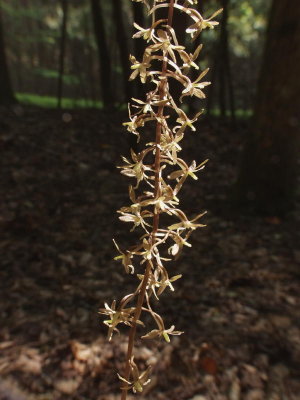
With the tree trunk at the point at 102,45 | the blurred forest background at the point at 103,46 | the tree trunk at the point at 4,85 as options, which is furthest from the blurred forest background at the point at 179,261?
the tree trunk at the point at 102,45

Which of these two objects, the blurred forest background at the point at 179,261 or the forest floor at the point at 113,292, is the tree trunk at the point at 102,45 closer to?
the blurred forest background at the point at 179,261

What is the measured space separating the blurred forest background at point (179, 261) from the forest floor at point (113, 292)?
0.04 feet

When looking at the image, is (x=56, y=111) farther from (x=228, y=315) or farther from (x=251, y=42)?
(x=251, y=42)

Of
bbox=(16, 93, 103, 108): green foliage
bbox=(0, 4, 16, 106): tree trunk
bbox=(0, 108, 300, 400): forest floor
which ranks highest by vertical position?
bbox=(0, 4, 16, 106): tree trunk

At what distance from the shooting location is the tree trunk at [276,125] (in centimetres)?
443

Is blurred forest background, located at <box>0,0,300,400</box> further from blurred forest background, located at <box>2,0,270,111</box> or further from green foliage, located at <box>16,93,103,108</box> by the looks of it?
green foliage, located at <box>16,93,103,108</box>

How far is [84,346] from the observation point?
270 cm

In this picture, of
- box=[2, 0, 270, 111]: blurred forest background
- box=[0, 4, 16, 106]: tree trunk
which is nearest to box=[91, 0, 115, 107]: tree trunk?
box=[2, 0, 270, 111]: blurred forest background

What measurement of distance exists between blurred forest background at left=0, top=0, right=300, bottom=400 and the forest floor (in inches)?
0.5

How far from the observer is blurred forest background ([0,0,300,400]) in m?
2.47

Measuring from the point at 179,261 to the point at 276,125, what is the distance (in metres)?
2.03

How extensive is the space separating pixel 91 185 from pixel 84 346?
340cm

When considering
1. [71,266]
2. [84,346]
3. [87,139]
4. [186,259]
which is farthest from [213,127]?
[84,346]

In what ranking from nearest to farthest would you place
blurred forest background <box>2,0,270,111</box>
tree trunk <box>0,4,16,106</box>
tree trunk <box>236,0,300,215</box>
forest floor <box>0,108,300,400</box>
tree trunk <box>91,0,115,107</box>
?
forest floor <box>0,108,300,400</box>, tree trunk <box>236,0,300,215</box>, tree trunk <box>0,4,16,106</box>, blurred forest background <box>2,0,270,111</box>, tree trunk <box>91,0,115,107</box>
